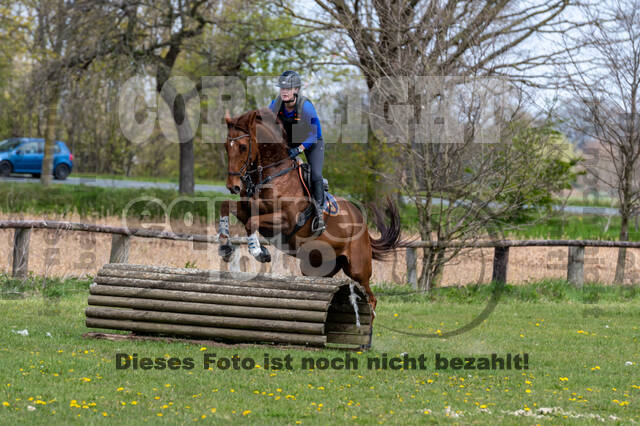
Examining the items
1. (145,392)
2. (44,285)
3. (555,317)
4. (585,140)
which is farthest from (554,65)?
(145,392)

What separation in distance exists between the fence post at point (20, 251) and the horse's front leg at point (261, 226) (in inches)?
203

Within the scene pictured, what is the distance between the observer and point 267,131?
7.50 metres

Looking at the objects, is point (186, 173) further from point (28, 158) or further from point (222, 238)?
point (222, 238)

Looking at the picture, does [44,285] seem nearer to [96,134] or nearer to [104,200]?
[104,200]

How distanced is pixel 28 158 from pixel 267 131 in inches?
875

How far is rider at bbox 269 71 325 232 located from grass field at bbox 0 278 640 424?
1.83m

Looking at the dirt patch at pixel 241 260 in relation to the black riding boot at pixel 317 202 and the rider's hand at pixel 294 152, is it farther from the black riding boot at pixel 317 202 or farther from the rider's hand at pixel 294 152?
the rider's hand at pixel 294 152

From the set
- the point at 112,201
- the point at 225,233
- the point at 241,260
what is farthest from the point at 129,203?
the point at 225,233

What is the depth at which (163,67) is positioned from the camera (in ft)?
68.8

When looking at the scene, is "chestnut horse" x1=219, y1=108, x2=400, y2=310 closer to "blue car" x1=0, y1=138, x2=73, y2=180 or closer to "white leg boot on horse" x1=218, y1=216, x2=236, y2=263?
"white leg boot on horse" x1=218, y1=216, x2=236, y2=263

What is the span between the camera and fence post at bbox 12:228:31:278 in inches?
433

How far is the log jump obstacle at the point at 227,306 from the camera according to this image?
722 centimetres

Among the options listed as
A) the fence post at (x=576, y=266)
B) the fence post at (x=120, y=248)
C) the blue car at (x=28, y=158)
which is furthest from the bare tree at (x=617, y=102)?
the blue car at (x=28, y=158)

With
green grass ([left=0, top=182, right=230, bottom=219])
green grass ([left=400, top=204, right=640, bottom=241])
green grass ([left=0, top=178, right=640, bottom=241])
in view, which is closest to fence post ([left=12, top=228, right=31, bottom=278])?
green grass ([left=0, top=178, right=640, bottom=241])
